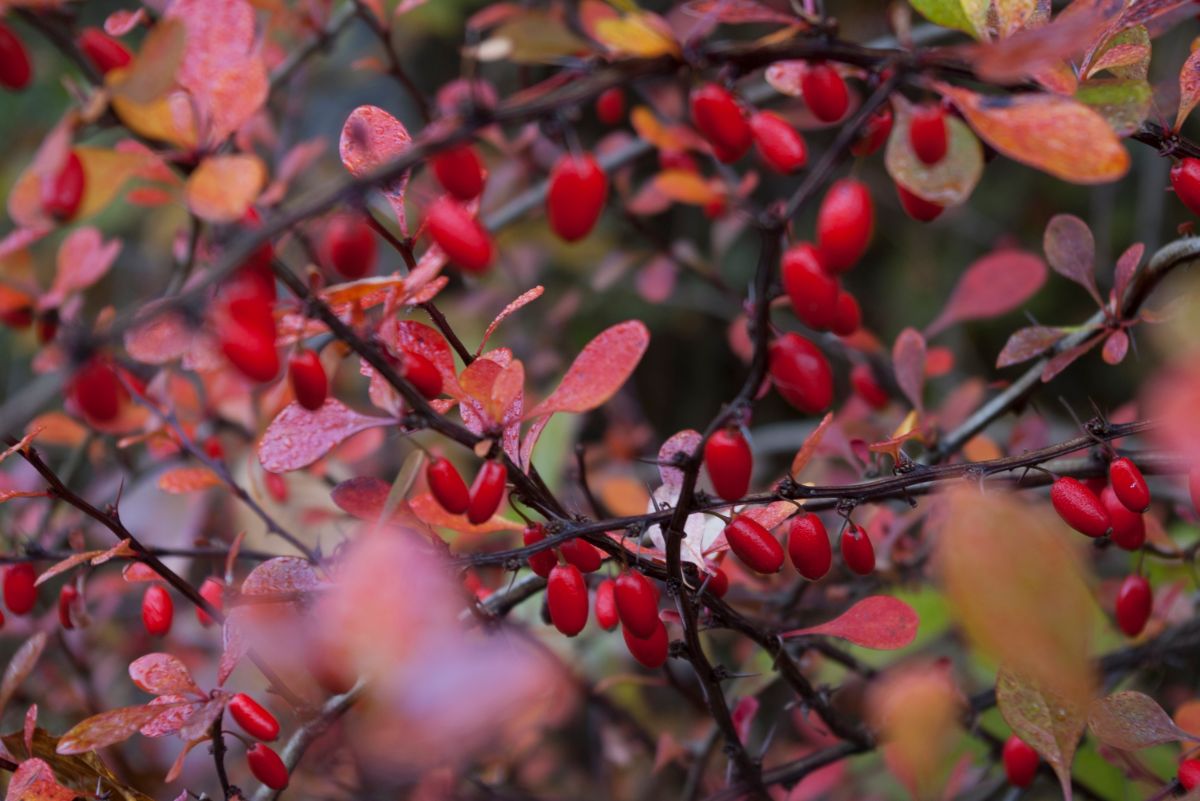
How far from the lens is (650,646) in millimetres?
617

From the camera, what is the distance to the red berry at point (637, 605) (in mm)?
577

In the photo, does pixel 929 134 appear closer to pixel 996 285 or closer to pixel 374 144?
pixel 374 144

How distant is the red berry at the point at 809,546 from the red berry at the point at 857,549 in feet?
0.15

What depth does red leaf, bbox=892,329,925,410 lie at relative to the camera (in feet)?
3.20

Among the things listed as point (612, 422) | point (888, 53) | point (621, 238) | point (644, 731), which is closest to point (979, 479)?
point (888, 53)

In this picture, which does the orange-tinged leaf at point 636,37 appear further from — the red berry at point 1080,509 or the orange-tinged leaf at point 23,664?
the orange-tinged leaf at point 23,664

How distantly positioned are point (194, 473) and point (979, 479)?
0.69 meters

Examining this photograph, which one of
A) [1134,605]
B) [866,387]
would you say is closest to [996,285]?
[866,387]

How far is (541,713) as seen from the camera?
112 centimetres

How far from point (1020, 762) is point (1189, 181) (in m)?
0.47

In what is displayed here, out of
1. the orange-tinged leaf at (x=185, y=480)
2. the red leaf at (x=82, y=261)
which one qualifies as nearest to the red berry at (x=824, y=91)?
the red leaf at (x=82, y=261)

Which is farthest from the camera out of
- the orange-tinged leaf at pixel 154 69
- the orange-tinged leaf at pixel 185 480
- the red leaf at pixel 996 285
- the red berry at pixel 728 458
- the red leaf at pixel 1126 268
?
the red leaf at pixel 996 285

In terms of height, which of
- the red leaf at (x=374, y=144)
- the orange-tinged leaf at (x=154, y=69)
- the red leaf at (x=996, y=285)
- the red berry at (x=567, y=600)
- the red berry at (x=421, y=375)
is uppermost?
the orange-tinged leaf at (x=154, y=69)

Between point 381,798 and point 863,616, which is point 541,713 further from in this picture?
point 863,616
